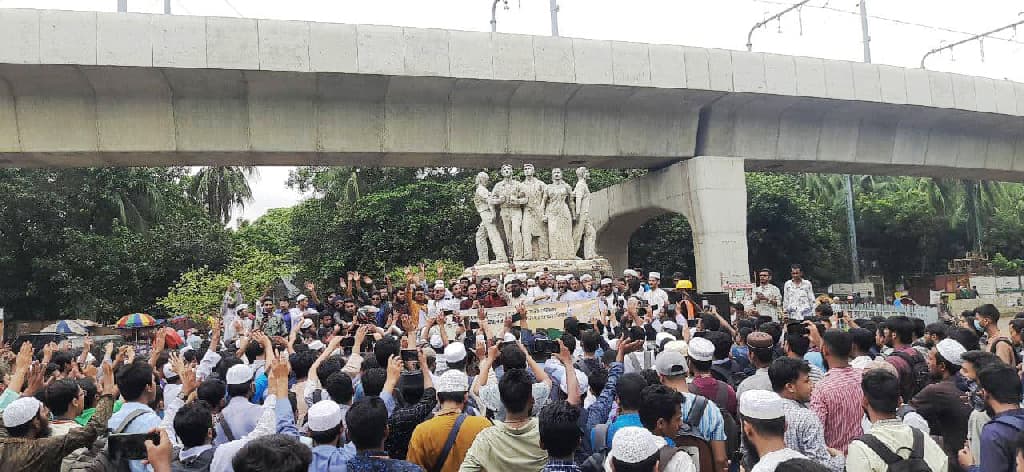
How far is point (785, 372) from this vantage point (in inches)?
166

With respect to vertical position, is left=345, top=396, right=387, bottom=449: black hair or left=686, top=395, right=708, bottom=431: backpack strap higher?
left=345, top=396, right=387, bottom=449: black hair

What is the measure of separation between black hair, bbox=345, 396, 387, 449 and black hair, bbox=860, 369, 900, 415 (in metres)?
2.49

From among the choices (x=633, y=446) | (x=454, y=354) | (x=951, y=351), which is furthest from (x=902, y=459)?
(x=454, y=354)

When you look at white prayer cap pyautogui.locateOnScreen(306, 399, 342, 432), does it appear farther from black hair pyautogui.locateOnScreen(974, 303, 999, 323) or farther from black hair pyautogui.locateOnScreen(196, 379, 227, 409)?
black hair pyautogui.locateOnScreen(974, 303, 999, 323)

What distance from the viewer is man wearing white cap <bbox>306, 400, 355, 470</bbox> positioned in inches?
142

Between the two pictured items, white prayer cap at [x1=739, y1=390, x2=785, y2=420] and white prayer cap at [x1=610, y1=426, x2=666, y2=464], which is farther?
white prayer cap at [x1=739, y1=390, x2=785, y2=420]

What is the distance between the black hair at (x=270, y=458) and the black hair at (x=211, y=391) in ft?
7.56

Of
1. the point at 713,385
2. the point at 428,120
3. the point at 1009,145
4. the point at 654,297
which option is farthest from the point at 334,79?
the point at 1009,145

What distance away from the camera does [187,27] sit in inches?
485

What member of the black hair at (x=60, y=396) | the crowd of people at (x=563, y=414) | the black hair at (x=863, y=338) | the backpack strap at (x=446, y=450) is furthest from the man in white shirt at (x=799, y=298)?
the black hair at (x=60, y=396)

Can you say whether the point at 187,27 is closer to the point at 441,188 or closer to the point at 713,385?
the point at 713,385

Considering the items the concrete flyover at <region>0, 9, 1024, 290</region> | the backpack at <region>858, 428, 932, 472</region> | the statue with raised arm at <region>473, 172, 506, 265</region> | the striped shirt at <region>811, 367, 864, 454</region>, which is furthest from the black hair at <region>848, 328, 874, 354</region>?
the statue with raised arm at <region>473, 172, 506, 265</region>

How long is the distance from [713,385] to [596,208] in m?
18.4

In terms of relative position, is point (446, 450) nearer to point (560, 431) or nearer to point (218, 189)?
point (560, 431)
